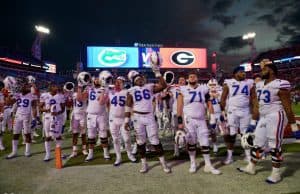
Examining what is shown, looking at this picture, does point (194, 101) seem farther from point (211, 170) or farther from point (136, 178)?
point (136, 178)

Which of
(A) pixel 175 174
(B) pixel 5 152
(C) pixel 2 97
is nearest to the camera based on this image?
(A) pixel 175 174

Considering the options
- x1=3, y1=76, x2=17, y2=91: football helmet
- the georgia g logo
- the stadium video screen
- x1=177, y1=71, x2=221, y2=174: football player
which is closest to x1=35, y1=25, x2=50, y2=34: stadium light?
the stadium video screen

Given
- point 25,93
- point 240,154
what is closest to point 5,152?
point 25,93

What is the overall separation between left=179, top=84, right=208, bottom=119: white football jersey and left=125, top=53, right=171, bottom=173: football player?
0.63 metres

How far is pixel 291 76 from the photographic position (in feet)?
194

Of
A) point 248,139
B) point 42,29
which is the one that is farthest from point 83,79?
point 42,29

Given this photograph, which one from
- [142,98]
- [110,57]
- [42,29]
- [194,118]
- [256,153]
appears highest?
[42,29]

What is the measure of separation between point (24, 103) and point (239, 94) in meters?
6.98

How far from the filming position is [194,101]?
806cm

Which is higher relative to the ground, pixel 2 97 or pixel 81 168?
pixel 2 97

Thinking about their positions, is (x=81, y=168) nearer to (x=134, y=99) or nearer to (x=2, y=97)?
(x=134, y=99)

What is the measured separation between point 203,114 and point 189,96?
0.58 meters

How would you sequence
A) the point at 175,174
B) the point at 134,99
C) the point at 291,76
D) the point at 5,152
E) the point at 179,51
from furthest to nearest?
the point at 291,76 < the point at 179,51 < the point at 5,152 < the point at 134,99 < the point at 175,174

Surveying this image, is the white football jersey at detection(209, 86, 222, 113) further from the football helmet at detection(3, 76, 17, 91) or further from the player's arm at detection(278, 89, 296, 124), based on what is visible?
the football helmet at detection(3, 76, 17, 91)
